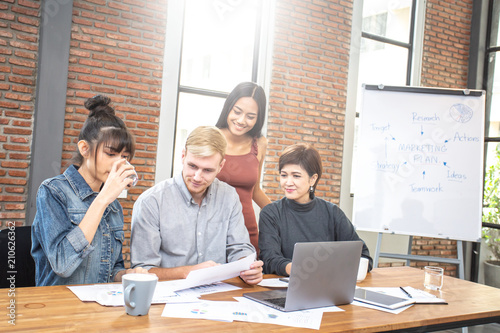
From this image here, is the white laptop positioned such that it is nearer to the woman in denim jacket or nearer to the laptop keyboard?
the laptop keyboard

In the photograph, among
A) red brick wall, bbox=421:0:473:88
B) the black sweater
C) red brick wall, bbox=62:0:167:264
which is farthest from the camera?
red brick wall, bbox=421:0:473:88

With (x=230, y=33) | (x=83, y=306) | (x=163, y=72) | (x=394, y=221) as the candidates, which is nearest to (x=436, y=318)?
(x=83, y=306)

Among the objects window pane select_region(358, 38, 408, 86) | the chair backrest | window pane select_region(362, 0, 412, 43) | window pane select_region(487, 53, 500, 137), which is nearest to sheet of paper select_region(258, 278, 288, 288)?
the chair backrest

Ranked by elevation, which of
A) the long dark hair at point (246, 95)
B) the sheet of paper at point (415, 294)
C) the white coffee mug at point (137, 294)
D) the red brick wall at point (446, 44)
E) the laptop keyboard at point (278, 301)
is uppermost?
the red brick wall at point (446, 44)

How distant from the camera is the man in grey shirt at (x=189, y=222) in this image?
182 cm

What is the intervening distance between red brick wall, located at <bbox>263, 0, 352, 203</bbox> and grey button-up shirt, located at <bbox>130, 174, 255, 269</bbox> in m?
2.52

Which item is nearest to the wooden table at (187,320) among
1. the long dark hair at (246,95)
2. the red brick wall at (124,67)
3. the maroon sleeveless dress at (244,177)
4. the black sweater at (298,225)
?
the black sweater at (298,225)

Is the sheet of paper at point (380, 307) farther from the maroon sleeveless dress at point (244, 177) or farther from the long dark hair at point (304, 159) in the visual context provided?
the maroon sleeveless dress at point (244, 177)

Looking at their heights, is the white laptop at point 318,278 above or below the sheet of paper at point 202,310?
above

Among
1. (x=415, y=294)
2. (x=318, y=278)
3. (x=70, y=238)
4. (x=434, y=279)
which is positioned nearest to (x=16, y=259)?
(x=70, y=238)

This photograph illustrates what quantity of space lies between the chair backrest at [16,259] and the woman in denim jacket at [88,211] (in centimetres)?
8

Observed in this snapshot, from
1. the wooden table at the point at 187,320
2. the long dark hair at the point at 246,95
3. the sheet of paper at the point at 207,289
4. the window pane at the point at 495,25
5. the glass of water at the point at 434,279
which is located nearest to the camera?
the wooden table at the point at 187,320

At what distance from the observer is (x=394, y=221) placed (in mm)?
3951

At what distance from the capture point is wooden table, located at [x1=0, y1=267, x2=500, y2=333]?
121 centimetres
